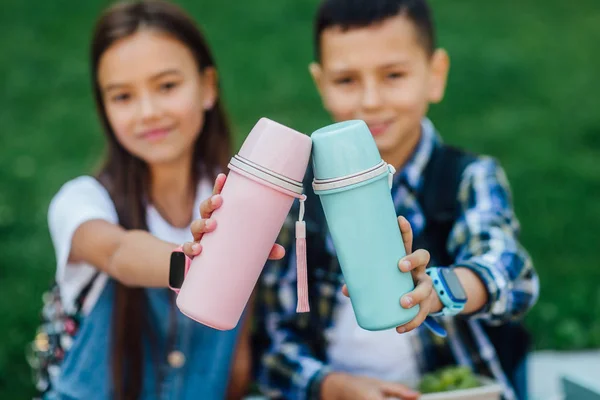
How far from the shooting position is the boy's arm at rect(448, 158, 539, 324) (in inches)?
55.1

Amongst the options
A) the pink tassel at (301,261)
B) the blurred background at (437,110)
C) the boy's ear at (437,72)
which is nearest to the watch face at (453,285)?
the pink tassel at (301,261)

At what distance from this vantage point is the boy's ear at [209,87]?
6.17 feet

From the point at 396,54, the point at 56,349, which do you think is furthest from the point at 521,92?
the point at 56,349

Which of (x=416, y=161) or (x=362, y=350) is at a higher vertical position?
(x=416, y=161)

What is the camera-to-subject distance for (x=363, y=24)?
1.65 metres

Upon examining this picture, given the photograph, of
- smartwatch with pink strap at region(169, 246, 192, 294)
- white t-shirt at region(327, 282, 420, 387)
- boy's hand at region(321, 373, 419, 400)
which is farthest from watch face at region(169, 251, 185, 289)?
white t-shirt at region(327, 282, 420, 387)

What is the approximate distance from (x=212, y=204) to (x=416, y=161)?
28.3 inches

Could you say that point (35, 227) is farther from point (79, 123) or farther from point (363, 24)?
point (363, 24)

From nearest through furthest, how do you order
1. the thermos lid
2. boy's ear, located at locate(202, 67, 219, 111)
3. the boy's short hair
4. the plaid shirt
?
the thermos lid → the plaid shirt → the boy's short hair → boy's ear, located at locate(202, 67, 219, 111)

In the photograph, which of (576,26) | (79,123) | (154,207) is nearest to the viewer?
(154,207)

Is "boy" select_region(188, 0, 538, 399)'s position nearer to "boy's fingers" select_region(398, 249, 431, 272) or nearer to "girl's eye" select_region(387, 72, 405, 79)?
"girl's eye" select_region(387, 72, 405, 79)

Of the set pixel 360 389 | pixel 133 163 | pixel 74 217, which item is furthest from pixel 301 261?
pixel 133 163

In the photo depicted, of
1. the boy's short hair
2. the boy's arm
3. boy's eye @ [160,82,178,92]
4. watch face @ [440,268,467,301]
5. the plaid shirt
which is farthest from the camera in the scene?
boy's eye @ [160,82,178,92]

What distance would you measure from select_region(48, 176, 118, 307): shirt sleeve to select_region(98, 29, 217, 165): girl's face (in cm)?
13
